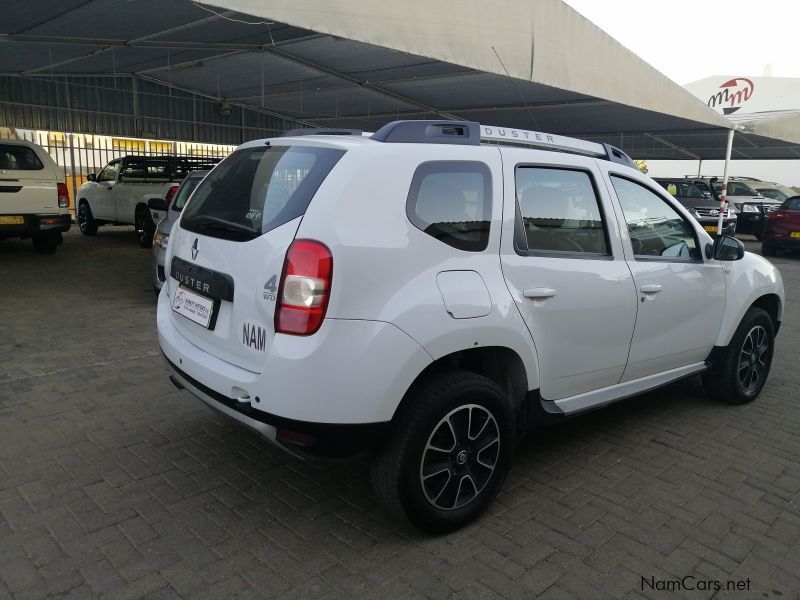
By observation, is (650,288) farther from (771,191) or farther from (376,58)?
(771,191)

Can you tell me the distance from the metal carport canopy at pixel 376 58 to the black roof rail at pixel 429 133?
3290 mm

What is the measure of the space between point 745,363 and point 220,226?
381cm

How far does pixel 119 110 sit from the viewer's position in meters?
18.9

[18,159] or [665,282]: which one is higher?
[18,159]

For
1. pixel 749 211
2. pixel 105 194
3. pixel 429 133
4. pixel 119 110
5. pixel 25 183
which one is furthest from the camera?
pixel 119 110

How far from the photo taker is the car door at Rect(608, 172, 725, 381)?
364 cm

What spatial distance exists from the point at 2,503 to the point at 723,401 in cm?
460

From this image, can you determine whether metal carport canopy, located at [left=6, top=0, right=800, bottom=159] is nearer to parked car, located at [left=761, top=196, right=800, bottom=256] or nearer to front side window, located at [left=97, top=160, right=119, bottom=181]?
front side window, located at [left=97, top=160, right=119, bottom=181]

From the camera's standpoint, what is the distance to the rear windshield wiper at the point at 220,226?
9.10 ft

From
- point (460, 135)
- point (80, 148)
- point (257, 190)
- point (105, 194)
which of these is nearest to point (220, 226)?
point (257, 190)

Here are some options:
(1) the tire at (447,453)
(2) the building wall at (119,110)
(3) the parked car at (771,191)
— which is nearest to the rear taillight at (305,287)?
(1) the tire at (447,453)

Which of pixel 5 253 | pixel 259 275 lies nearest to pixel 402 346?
pixel 259 275

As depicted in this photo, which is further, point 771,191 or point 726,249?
point 771,191

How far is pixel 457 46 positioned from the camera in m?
7.73
